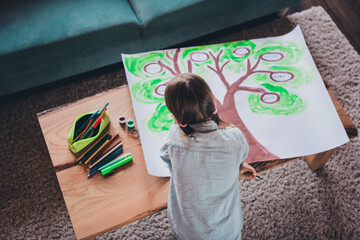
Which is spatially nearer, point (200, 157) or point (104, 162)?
point (200, 157)

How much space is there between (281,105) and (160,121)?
0.52m

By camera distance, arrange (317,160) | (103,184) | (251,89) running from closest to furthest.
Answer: (103,184)
(251,89)
(317,160)

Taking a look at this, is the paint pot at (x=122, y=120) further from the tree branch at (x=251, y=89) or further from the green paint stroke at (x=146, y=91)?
the tree branch at (x=251, y=89)

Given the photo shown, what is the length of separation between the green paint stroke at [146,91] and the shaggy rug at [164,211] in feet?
2.02

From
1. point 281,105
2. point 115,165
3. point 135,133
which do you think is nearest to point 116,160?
point 115,165

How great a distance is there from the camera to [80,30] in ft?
5.05

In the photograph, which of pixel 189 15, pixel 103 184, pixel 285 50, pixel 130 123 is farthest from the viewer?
pixel 189 15

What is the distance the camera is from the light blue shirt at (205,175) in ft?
3.08

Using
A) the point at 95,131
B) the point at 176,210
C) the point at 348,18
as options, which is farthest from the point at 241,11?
the point at 176,210

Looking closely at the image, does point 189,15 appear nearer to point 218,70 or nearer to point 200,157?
point 218,70

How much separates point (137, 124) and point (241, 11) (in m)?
1.06

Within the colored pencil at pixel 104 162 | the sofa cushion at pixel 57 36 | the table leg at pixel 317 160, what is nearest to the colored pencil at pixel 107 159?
the colored pencil at pixel 104 162

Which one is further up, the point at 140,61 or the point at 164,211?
the point at 140,61

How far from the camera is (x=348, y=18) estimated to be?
7.31ft
